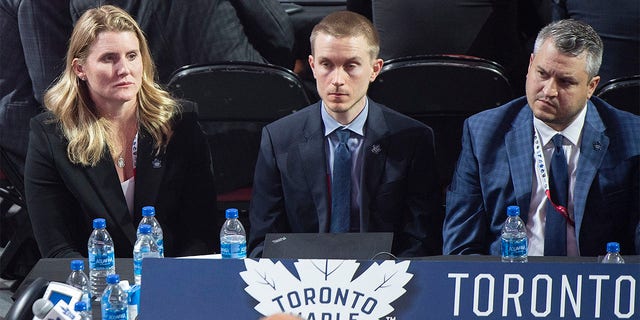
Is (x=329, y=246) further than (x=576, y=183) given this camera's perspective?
No

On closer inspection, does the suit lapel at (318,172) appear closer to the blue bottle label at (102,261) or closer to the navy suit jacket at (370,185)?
the navy suit jacket at (370,185)

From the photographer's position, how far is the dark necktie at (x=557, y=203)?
138 inches

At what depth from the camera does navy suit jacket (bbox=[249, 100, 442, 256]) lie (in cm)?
371

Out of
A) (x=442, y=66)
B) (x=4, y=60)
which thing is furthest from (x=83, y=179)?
(x=442, y=66)

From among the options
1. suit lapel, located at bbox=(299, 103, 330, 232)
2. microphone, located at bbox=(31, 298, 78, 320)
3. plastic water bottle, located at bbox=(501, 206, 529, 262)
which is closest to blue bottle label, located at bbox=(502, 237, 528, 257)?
plastic water bottle, located at bbox=(501, 206, 529, 262)

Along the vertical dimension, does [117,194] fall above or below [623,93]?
below

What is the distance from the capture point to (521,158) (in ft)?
11.6

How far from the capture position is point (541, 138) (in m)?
3.57

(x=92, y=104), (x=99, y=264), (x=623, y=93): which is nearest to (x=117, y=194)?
(x=92, y=104)

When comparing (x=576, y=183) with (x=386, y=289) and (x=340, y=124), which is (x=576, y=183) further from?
(x=386, y=289)

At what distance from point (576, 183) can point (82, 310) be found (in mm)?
1816

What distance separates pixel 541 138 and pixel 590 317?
1311 mm

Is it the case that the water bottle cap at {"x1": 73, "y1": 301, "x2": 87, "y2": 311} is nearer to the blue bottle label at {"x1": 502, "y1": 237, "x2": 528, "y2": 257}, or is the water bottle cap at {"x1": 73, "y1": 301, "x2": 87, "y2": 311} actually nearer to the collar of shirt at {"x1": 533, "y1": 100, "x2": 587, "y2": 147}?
the blue bottle label at {"x1": 502, "y1": 237, "x2": 528, "y2": 257}

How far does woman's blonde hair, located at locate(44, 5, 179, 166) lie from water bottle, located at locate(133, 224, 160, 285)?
0.61 metres
